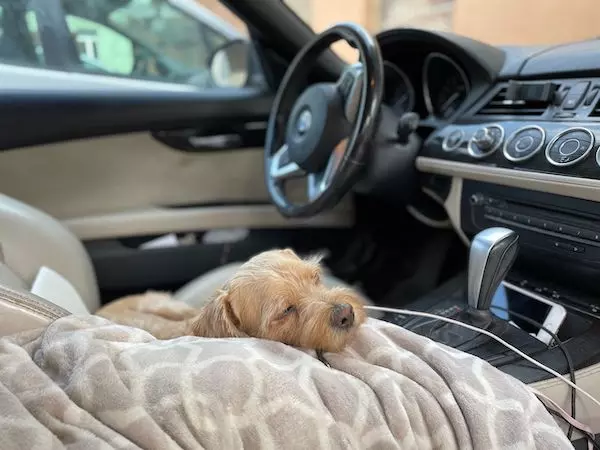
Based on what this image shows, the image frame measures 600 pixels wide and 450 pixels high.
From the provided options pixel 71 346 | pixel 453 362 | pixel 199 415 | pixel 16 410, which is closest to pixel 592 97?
pixel 453 362

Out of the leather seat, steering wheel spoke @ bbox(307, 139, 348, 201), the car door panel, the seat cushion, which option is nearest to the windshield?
steering wheel spoke @ bbox(307, 139, 348, 201)

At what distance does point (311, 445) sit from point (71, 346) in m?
0.42

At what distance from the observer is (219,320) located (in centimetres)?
126

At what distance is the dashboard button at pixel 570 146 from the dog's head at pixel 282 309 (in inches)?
22.3

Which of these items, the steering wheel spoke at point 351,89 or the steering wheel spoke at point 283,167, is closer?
the steering wheel spoke at point 351,89

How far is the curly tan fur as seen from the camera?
1.17 meters

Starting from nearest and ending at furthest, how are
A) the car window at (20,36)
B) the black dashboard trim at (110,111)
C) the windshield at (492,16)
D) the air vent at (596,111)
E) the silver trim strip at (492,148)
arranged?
the air vent at (596,111) < the silver trim strip at (492,148) < the black dashboard trim at (110,111) < the car window at (20,36) < the windshield at (492,16)

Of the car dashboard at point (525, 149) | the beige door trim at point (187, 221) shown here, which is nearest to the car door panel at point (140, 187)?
the beige door trim at point (187, 221)

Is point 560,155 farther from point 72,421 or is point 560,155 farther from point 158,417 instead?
point 72,421

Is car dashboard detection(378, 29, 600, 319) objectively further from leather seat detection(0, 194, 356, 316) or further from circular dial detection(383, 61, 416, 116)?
leather seat detection(0, 194, 356, 316)

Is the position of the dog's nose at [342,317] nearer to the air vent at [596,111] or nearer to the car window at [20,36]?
the air vent at [596,111]

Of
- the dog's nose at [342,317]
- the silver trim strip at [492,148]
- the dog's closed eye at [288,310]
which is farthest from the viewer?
the silver trim strip at [492,148]

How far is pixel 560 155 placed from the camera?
4.44ft

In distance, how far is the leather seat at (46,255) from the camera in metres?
1.67
